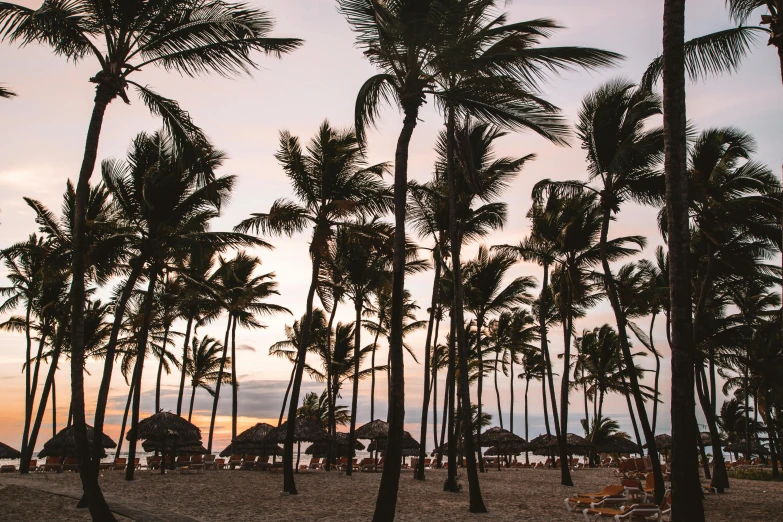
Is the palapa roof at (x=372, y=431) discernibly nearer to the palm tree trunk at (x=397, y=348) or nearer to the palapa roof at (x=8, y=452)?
the palapa roof at (x=8, y=452)

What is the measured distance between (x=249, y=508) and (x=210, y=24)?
9671 millimetres

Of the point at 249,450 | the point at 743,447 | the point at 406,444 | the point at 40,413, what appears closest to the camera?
the point at 40,413

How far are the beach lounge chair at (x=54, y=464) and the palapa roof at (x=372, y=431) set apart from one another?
12.5 m

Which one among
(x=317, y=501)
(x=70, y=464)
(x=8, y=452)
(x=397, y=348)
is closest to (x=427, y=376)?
(x=317, y=501)

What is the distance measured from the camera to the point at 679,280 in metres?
6.86

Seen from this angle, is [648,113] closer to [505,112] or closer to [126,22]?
[505,112]

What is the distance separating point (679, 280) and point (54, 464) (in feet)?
80.3

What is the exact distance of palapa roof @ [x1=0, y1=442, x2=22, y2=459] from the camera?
27331 millimetres

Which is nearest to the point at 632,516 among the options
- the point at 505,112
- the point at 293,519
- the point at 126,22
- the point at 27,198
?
the point at 293,519

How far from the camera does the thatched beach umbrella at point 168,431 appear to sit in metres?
22.2

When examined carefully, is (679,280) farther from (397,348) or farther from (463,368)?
(463,368)

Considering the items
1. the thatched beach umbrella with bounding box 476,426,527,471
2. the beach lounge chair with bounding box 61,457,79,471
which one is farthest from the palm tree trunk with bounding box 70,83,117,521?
the thatched beach umbrella with bounding box 476,426,527,471

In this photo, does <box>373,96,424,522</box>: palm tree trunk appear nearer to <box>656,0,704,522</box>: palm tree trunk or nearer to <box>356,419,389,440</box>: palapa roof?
<box>656,0,704,522</box>: palm tree trunk

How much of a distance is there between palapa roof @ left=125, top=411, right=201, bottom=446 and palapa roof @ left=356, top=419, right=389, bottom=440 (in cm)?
765
